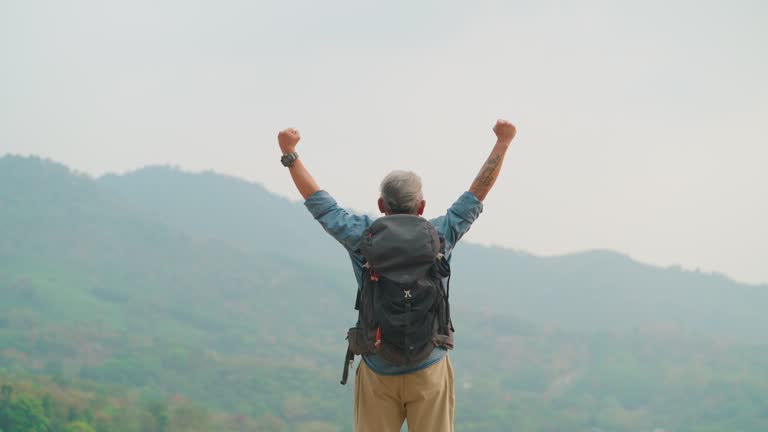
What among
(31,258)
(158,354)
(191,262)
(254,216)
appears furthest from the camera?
(254,216)

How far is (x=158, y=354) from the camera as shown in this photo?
91.3 meters

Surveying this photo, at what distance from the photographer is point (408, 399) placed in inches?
108

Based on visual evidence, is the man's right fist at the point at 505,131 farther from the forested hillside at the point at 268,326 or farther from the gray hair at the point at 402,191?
the forested hillside at the point at 268,326

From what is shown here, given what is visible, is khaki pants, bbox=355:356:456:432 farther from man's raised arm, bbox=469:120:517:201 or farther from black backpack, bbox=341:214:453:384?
man's raised arm, bbox=469:120:517:201

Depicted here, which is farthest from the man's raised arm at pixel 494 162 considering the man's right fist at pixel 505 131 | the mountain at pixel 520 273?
the mountain at pixel 520 273

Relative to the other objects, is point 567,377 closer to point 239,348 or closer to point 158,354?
point 239,348

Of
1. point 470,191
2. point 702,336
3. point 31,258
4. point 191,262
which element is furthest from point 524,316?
point 470,191

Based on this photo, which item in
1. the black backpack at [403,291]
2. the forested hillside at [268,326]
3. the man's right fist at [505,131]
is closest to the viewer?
the black backpack at [403,291]

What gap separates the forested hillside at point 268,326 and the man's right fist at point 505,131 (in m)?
54.5

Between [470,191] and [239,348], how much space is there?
10942cm

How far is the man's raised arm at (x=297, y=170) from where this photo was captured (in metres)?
2.86

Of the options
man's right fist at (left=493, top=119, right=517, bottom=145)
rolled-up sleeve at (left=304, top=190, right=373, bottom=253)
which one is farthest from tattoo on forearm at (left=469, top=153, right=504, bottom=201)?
rolled-up sleeve at (left=304, top=190, right=373, bottom=253)

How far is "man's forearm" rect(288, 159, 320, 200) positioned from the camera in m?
2.86

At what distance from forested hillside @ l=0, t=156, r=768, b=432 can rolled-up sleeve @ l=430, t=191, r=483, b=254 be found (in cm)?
→ 5442
